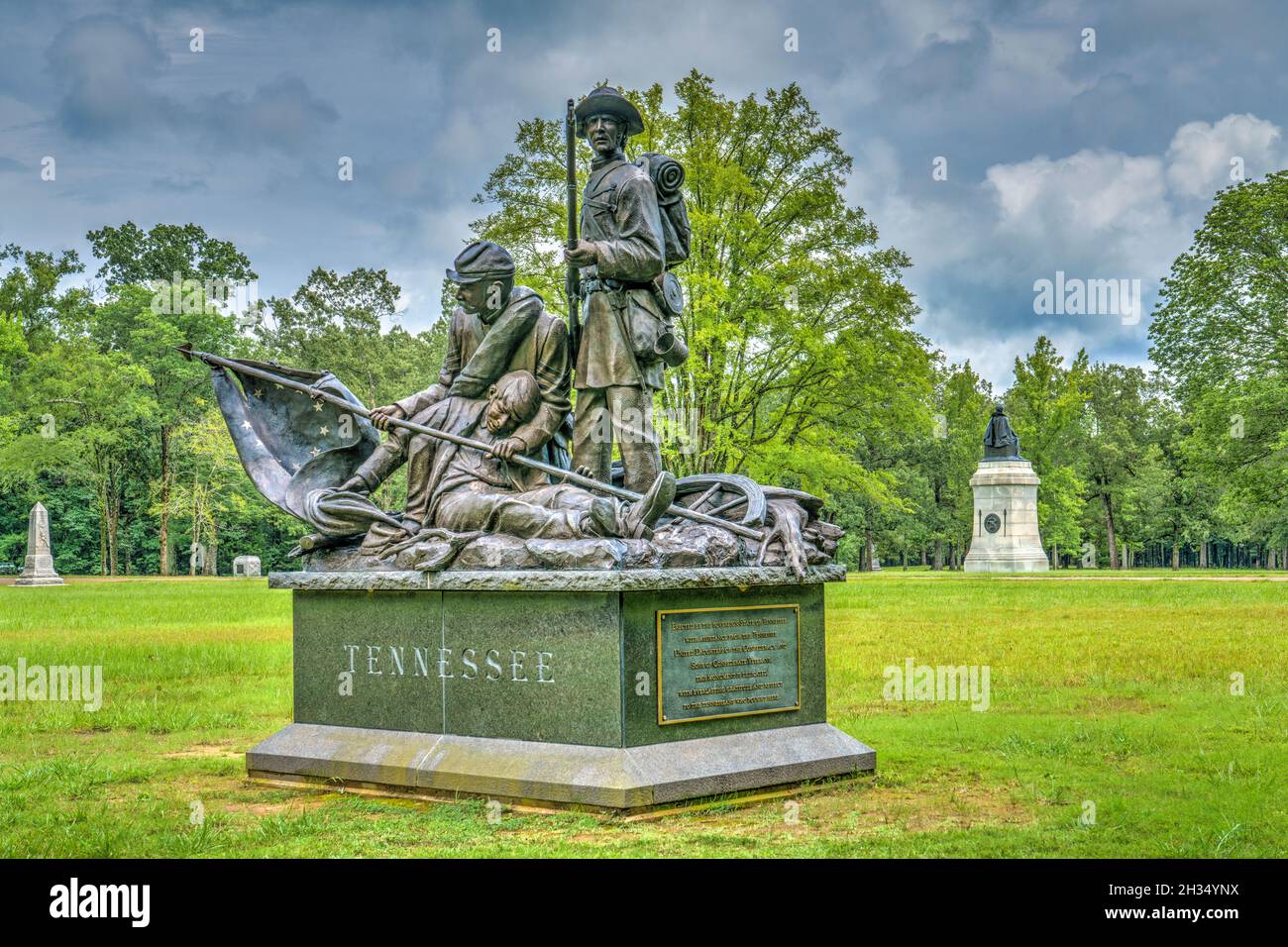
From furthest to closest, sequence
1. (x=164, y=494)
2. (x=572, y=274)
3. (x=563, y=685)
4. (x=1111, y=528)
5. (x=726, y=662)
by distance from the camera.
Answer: (x=1111, y=528) → (x=164, y=494) → (x=572, y=274) → (x=726, y=662) → (x=563, y=685)

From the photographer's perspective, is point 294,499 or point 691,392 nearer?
point 294,499

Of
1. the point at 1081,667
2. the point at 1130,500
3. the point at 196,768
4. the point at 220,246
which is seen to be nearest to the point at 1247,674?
the point at 1081,667

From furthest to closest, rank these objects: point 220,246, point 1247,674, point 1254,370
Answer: point 220,246
point 1254,370
point 1247,674

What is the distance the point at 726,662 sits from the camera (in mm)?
7398

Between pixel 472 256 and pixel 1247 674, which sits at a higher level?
pixel 472 256

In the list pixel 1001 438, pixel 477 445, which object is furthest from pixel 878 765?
pixel 1001 438

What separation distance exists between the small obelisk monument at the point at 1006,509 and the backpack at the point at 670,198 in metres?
34.6

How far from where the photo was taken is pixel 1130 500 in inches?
2408

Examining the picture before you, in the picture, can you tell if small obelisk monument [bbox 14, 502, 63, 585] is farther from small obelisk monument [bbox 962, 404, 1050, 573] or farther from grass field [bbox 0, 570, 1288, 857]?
small obelisk monument [bbox 962, 404, 1050, 573]

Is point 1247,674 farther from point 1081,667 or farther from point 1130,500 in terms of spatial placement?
point 1130,500

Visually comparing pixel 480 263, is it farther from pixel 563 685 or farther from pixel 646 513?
pixel 563 685

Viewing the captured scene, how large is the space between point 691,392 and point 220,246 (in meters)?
35.3

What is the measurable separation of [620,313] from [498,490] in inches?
56.5

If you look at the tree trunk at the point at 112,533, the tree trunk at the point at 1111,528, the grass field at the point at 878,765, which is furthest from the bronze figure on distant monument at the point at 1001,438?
the tree trunk at the point at 112,533
